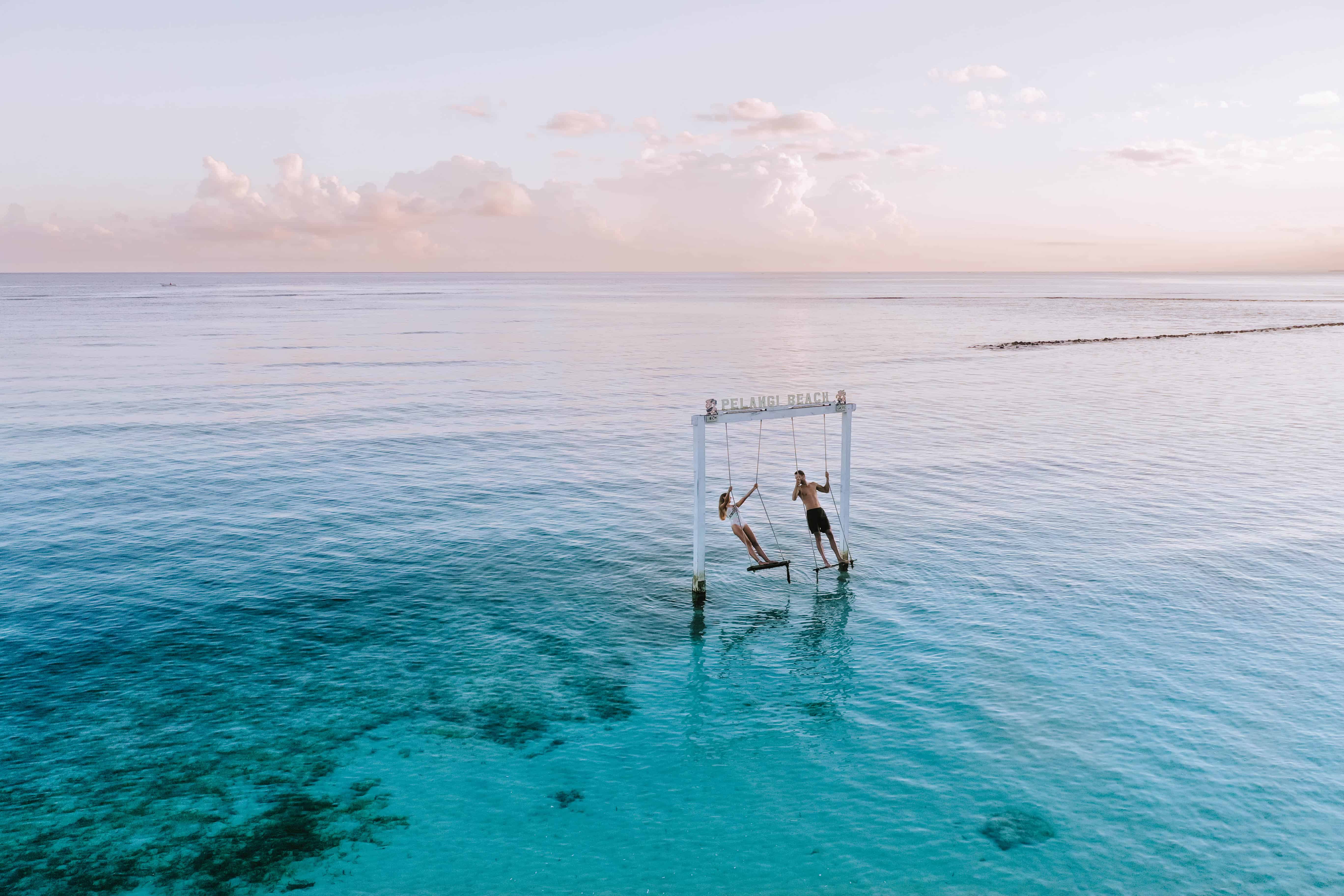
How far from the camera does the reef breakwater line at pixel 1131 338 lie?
106 meters

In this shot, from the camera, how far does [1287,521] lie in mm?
32469

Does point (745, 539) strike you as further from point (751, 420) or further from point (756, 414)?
point (756, 414)

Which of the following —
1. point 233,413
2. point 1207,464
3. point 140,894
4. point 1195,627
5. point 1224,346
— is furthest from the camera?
point 1224,346

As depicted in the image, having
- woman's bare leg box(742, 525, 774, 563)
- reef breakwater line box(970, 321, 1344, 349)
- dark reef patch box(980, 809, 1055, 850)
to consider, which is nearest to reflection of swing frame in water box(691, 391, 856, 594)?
woman's bare leg box(742, 525, 774, 563)

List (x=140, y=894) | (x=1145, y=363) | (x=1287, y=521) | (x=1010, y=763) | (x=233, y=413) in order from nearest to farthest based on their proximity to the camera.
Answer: (x=140, y=894) < (x=1010, y=763) < (x=1287, y=521) < (x=233, y=413) < (x=1145, y=363)

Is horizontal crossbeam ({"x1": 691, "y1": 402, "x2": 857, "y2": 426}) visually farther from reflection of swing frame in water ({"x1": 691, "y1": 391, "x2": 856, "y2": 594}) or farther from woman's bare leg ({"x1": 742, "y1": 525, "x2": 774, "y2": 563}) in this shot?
woman's bare leg ({"x1": 742, "y1": 525, "x2": 774, "y2": 563})

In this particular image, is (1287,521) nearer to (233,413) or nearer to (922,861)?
(922,861)

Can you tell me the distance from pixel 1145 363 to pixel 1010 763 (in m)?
81.6

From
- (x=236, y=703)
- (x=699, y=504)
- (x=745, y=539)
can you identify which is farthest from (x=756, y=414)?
(x=236, y=703)

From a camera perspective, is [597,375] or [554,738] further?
[597,375]

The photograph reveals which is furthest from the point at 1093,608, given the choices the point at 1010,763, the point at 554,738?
the point at 554,738

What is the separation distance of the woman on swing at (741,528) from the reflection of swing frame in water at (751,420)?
1.62 feet

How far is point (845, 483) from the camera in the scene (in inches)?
1113

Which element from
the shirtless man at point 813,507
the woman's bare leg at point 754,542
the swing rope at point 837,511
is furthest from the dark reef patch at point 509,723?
the shirtless man at point 813,507
